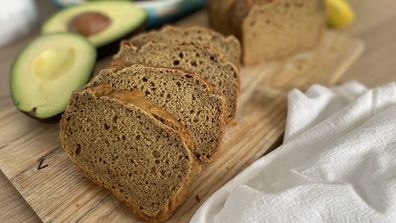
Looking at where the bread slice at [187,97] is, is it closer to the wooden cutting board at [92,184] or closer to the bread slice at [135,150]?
the bread slice at [135,150]

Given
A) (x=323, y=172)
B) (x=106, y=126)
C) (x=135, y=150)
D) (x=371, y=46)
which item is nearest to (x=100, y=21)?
(x=106, y=126)

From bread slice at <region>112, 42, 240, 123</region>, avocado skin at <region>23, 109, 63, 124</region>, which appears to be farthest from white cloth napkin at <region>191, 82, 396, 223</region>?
avocado skin at <region>23, 109, 63, 124</region>

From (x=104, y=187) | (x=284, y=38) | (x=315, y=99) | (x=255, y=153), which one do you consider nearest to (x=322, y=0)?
(x=284, y=38)

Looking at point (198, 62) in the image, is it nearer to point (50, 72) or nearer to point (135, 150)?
point (135, 150)

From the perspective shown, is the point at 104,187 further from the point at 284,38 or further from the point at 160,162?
the point at 284,38

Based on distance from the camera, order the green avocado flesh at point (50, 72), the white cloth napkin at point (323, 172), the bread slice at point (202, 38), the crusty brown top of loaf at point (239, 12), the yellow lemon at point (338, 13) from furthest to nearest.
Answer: the yellow lemon at point (338, 13) < the crusty brown top of loaf at point (239, 12) < the bread slice at point (202, 38) < the green avocado flesh at point (50, 72) < the white cloth napkin at point (323, 172)

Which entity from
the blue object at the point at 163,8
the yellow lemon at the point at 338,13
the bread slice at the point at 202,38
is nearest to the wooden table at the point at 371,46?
the yellow lemon at the point at 338,13
